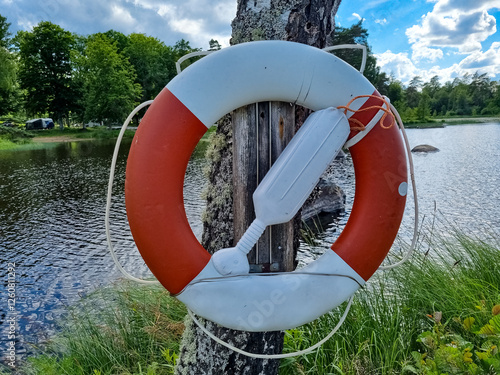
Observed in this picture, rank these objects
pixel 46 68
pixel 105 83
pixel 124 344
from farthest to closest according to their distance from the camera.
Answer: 1. pixel 46 68
2. pixel 105 83
3. pixel 124 344

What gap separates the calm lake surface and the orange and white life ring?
7.31 ft

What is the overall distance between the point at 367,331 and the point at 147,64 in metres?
27.1

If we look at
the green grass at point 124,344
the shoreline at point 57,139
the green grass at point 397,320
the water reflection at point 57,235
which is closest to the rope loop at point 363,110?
the green grass at point 397,320

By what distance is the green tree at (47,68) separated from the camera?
22406 mm

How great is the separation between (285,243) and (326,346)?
822 millimetres

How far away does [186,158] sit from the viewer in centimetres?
105

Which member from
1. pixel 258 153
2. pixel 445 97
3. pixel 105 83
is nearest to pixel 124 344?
pixel 258 153

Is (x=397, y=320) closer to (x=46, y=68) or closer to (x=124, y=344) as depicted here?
(x=124, y=344)

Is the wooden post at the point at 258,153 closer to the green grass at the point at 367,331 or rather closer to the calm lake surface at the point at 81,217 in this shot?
the green grass at the point at 367,331

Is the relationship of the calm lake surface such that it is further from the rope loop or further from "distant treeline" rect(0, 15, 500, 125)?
"distant treeline" rect(0, 15, 500, 125)

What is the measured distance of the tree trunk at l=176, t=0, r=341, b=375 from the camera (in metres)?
1.09

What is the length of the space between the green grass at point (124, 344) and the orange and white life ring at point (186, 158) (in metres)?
0.81

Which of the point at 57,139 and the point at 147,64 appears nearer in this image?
the point at 57,139

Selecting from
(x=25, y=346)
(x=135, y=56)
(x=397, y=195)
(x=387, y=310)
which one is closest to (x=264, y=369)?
(x=397, y=195)
